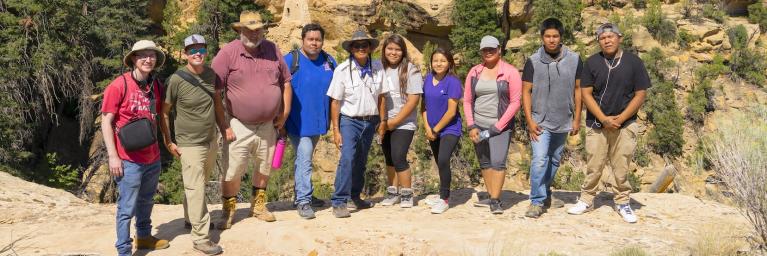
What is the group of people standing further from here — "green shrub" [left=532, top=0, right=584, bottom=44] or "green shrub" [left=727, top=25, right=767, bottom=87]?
"green shrub" [left=727, top=25, right=767, bottom=87]

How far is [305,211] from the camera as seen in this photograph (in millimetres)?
5602

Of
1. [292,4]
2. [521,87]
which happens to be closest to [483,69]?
[521,87]

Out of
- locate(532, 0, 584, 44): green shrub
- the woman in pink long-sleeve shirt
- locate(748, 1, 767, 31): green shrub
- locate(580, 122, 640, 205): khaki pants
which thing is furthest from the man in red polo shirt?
locate(748, 1, 767, 31): green shrub

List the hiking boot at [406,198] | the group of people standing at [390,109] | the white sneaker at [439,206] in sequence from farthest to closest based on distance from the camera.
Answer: the hiking boot at [406,198]
the white sneaker at [439,206]
the group of people standing at [390,109]

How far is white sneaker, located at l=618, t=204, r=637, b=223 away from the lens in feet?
18.5

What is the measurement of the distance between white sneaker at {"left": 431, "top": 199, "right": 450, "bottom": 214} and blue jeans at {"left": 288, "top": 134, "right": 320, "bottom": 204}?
129 cm

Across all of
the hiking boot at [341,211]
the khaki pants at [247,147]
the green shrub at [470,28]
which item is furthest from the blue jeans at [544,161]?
the green shrub at [470,28]

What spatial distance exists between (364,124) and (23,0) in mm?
13312

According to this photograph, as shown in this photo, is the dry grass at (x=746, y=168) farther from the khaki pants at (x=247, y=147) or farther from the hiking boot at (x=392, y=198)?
the khaki pants at (x=247, y=147)

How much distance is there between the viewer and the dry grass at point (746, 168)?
4.70 meters

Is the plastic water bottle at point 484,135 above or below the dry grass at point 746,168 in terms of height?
above

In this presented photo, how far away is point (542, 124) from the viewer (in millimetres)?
5605

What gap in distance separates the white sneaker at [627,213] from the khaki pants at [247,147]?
138 inches

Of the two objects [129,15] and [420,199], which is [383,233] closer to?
[420,199]
